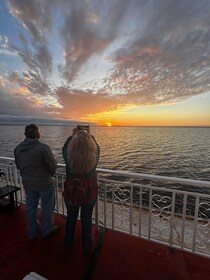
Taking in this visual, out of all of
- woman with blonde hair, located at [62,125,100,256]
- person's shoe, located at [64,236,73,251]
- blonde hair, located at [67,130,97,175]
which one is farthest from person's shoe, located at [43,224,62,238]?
blonde hair, located at [67,130,97,175]

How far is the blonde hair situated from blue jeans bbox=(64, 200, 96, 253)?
438 mm

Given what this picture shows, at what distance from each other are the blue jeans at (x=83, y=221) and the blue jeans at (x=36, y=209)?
434mm

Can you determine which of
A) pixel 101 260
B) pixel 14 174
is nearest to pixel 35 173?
pixel 101 260

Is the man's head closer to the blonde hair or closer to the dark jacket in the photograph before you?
the dark jacket

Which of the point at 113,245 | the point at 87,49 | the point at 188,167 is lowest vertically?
the point at 188,167

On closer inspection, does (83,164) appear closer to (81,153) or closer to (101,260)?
(81,153)

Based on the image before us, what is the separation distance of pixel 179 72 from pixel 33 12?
24.1ft

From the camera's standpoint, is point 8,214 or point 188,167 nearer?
point 8,214

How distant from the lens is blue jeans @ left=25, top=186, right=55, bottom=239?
6.63ft

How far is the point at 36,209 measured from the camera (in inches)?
82.1

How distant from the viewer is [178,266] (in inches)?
67.6

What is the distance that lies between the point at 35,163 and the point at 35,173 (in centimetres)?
14

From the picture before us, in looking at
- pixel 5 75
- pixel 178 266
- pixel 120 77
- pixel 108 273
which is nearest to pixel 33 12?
pixel 5 75

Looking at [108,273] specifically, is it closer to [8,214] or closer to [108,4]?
[8,214]
